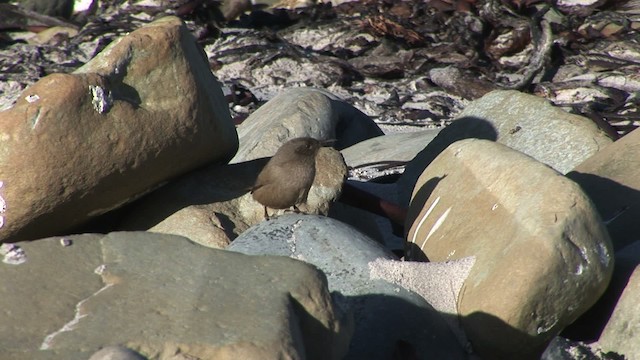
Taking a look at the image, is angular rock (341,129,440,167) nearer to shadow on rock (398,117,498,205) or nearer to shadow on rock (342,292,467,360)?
shadow on rock (398,117,498,205)

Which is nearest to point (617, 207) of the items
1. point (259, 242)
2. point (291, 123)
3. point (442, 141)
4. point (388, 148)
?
point (442, 141)

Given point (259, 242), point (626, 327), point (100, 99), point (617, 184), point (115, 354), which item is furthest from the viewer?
point (617, 184)

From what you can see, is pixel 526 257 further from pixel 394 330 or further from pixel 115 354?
pixel 115 354

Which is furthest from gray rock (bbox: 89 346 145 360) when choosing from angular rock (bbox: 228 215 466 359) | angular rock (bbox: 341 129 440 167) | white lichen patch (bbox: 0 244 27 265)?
angular rock (bbox: 341 129 440 167)

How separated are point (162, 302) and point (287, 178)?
6.62 ft

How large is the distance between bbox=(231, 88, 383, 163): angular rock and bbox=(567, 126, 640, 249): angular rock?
1.81 metres

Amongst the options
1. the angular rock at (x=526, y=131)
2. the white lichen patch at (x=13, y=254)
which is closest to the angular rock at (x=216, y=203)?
the angular rock at (x=526, y=131)

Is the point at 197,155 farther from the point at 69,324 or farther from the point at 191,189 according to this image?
the point at 69,324

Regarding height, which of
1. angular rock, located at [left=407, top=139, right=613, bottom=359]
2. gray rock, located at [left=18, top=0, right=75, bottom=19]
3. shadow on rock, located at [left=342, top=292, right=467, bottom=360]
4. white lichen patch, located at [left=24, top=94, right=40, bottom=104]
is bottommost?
gray rock, located at [left=18, top=0, right=75, bottom=19]

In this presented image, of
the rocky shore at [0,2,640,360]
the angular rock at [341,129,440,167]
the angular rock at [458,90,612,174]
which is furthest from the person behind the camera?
the angular rock at [341,129,440,167]

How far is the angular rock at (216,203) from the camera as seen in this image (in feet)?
15.4

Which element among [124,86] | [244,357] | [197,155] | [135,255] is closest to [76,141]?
[124,86]

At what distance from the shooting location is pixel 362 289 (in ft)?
12.8

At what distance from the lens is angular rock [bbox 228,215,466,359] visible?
3.79 m
